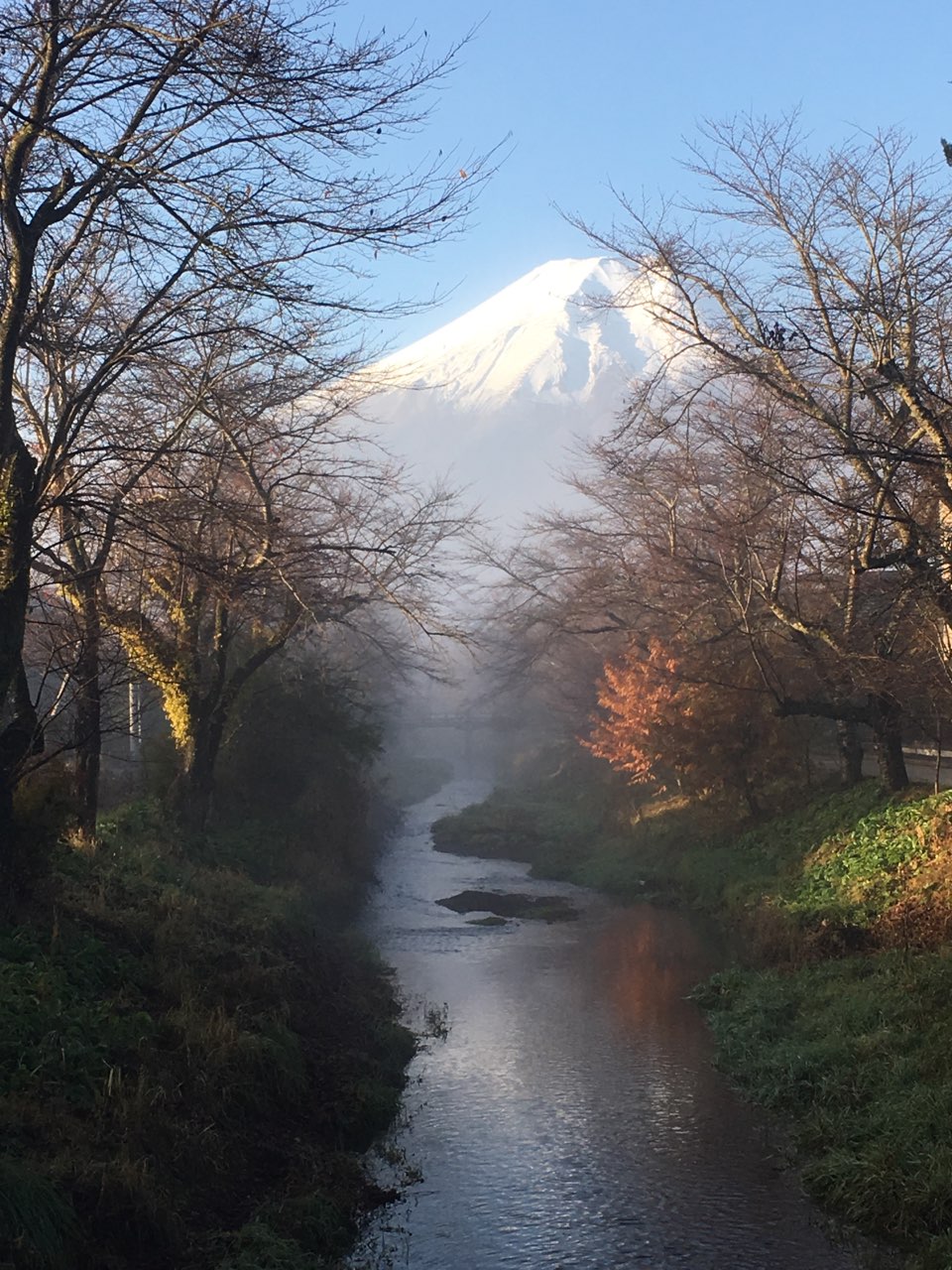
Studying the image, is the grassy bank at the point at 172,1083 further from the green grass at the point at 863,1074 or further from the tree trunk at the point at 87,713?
the green grass at the point at 863,1074

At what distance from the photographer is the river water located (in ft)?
27.8

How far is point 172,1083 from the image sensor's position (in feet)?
28.9

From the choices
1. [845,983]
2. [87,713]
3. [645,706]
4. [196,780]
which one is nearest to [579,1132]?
[845,983]

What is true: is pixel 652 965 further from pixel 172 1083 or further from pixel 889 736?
pixel 172 1083

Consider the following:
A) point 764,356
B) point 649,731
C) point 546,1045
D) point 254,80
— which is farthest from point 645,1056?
point 649,731

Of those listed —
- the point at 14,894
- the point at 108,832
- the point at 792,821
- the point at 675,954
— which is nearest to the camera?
the point at 14,894

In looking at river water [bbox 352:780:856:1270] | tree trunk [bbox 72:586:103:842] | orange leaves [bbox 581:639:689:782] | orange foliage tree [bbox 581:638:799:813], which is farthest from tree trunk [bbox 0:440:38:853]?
orange foliage tree [bbox 581:638:799:813]

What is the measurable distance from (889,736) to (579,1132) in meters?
11.6

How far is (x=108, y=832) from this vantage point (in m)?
17.6

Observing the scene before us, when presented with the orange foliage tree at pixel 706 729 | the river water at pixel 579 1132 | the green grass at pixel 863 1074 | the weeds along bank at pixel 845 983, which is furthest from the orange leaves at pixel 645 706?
the green grass at pixel 863 1074

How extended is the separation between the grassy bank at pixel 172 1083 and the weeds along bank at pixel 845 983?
392cm

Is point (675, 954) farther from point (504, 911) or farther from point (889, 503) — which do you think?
point (889, 503)

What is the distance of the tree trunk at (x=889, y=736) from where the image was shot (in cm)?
1950

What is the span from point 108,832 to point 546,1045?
7531mm
